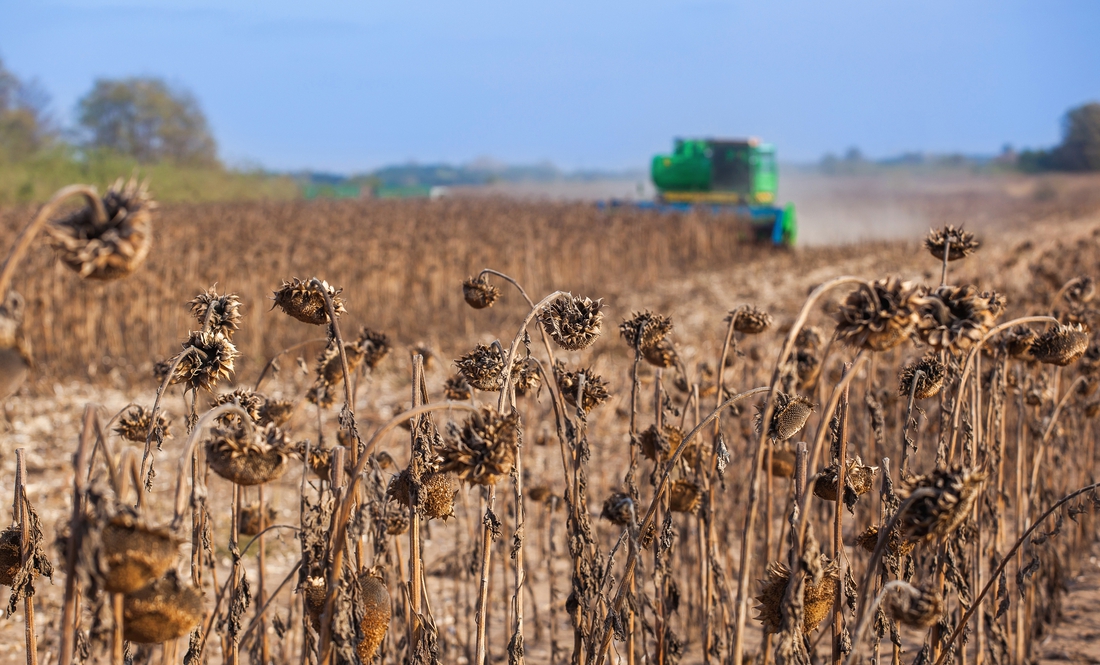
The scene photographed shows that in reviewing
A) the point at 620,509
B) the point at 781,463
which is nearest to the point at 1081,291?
the point at 781,463

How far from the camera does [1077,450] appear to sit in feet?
15.3

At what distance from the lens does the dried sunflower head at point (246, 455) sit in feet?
5.02

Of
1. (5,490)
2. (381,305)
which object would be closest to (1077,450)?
(5,490)

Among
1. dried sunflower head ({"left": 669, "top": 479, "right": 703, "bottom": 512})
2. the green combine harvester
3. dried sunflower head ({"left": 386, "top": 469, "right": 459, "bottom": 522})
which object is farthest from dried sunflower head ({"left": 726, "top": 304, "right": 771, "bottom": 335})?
Answer: the green combine harvester

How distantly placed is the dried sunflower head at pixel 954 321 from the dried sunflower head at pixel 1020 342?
1.35 metres

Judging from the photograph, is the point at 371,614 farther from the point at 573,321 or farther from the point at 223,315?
the point at 573,321

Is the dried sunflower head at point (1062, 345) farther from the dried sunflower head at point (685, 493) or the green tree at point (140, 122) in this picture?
the green tree at point (140, 122)

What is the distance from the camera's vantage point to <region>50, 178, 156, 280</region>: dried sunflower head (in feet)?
3.86

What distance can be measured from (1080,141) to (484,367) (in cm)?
8074

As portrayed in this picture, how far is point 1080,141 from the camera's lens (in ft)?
231

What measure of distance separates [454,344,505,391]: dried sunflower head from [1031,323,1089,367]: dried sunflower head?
153 cm

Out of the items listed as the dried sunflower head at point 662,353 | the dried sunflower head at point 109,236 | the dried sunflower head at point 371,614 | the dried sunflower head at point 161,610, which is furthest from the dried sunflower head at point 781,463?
the dried sunflower head at point 109,236

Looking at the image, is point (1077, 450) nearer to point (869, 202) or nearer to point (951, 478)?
point (951, 478)

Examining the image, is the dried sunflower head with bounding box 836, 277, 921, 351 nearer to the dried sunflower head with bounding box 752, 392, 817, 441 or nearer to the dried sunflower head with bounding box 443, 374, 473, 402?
the dried sunflower head with bounding box 752, 392, 817, 441
